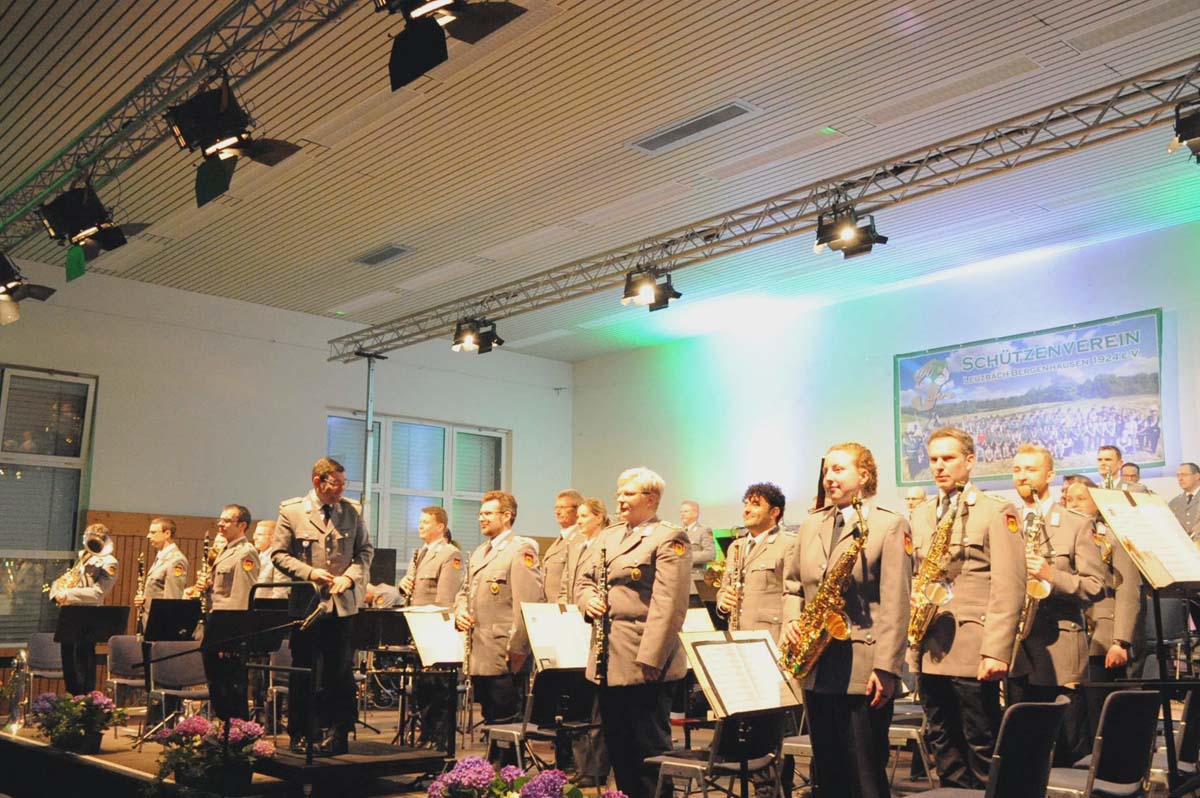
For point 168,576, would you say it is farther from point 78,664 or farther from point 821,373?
point 821,373

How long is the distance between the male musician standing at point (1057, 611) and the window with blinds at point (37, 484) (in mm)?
10887

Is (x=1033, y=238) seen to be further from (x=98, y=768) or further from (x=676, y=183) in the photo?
(x=98, y=768)

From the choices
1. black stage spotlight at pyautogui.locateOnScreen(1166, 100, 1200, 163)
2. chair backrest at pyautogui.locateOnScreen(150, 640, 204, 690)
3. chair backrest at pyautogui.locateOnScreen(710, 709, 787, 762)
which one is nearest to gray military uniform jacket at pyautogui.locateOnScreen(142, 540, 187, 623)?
chair backrest at pyautogui.locateOnScreen(150, 640, 204, 690)

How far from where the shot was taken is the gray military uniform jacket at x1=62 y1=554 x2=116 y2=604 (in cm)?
971

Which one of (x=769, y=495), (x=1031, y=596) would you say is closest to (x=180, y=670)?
(x=769, y=495)

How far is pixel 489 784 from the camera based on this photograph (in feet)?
13.4

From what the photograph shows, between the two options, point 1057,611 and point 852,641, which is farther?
point 1057,611

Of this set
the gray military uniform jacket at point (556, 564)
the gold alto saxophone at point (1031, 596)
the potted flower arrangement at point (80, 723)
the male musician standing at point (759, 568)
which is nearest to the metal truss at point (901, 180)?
the gray military uniform jacket at point (556, 564)

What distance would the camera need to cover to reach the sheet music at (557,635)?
5492 millimetres

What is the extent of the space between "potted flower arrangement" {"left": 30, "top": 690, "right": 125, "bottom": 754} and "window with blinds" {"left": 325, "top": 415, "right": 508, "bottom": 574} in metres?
7.82

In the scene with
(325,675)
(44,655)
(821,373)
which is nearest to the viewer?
(325,675)

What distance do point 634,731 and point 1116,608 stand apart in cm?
270

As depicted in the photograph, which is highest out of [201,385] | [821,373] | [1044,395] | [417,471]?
[821,373]

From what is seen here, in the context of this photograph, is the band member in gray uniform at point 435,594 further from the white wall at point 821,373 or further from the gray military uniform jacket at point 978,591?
the white wall at point 821,373
